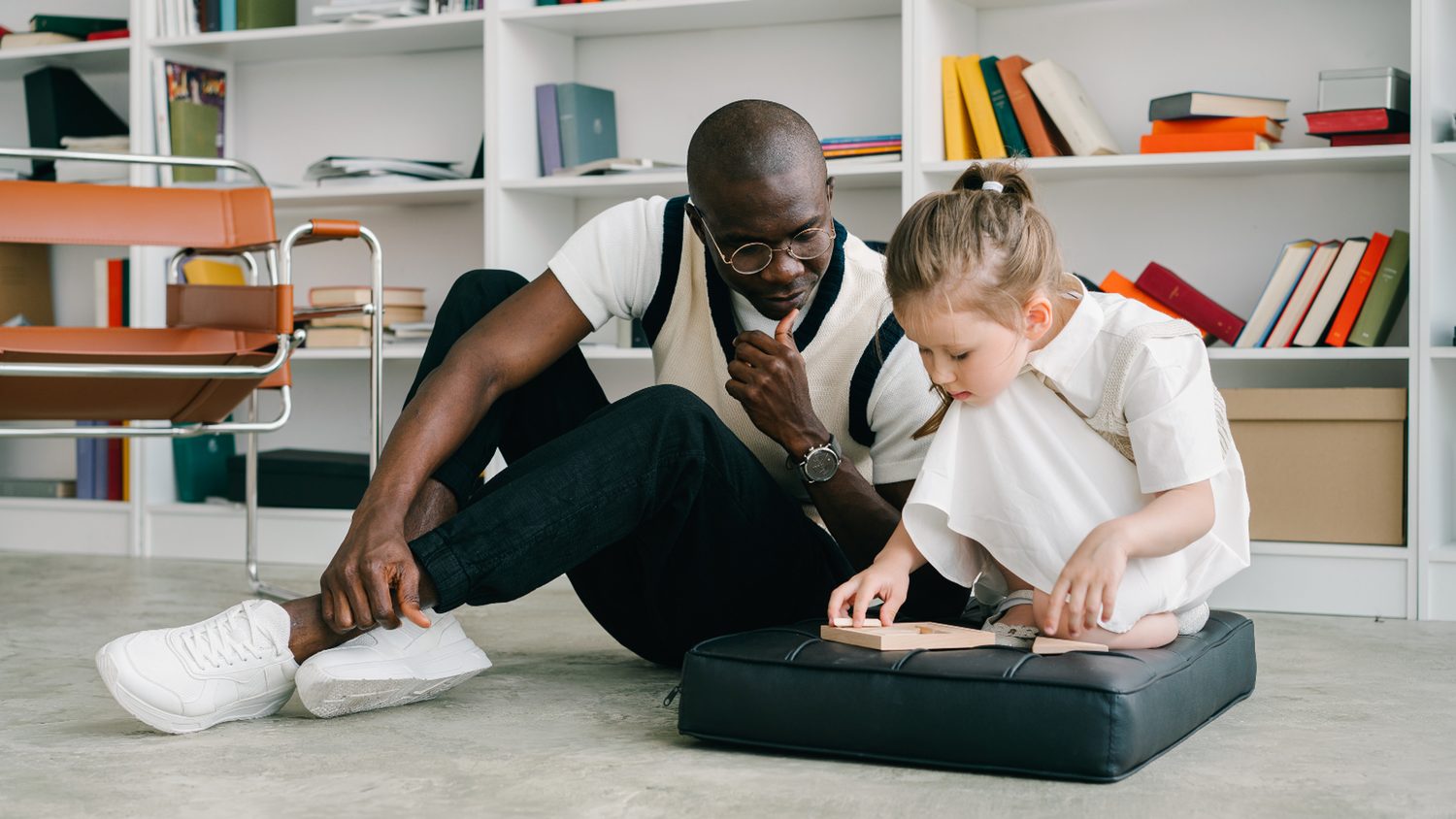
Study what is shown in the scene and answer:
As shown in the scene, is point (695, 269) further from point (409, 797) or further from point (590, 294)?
point (409, 797)

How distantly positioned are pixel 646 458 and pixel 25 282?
2967 millimetres

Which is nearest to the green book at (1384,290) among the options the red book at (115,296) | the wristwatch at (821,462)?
the wristwatch at (821,462)

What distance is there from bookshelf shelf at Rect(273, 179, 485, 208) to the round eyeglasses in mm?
1701

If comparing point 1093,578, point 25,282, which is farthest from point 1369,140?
point 25,282

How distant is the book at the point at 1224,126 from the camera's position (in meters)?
2.54

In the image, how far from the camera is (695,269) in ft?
5.30

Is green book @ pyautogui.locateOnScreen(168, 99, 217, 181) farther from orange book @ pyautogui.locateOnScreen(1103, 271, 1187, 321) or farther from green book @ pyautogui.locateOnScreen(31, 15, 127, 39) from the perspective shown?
orange book @ pyautogui.locateOnScreen(1103, 271, 1187, 321)

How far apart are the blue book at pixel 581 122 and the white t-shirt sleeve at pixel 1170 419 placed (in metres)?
2.09

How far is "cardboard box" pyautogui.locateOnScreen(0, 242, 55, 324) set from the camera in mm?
3496

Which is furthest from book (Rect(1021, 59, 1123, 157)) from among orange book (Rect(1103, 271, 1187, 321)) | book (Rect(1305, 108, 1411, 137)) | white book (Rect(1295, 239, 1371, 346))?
white book (Rect(1295, 239, 1371, 346))

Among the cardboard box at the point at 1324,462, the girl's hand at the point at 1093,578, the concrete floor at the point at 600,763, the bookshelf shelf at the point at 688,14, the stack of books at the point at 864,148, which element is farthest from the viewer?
the bookshelf shelf at the point at 688,14

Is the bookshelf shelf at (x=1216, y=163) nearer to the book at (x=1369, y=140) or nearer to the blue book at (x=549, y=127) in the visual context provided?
the book at (x=1369, y=140)

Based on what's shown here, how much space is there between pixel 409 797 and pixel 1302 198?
238 centimetres

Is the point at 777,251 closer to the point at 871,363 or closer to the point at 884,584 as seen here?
the point at 871,363
